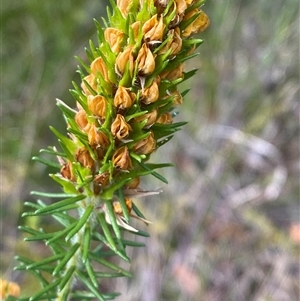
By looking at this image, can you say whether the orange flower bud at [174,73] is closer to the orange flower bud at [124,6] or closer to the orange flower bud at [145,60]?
the orange flower bud at [145,60]

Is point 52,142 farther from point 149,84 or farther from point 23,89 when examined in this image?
point 149,84

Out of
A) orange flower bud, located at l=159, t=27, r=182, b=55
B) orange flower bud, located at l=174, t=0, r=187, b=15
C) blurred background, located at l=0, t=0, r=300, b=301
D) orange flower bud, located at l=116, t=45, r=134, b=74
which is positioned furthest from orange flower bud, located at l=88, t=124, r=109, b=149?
blurred background, located at l=0, t=0, r=300, b=301

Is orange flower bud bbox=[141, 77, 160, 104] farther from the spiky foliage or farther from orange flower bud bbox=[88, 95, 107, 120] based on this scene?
orange flower bud bbox=[88, 95, 107, 120]

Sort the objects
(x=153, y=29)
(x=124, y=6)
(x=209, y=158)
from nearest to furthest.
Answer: (x=153, y=29), (x=124, y=6), (x=209, y=158)

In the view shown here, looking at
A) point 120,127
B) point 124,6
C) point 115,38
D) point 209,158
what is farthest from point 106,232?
point 209,158

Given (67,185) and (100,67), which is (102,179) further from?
(100,67)

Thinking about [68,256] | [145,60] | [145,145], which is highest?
[145,60]
